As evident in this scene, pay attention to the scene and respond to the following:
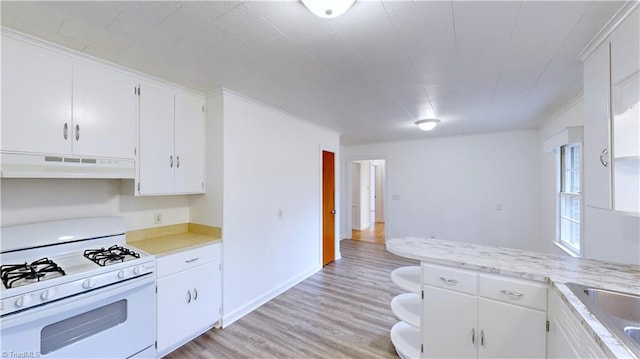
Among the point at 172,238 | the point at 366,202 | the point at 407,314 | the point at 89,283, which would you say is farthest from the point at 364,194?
the point at 89,283

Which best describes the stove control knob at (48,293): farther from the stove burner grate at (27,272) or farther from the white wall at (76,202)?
the white wall at (76,202)

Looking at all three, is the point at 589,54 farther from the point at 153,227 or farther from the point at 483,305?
the point at 153,227

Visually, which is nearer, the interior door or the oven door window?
the oven door window

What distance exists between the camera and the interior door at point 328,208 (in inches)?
177

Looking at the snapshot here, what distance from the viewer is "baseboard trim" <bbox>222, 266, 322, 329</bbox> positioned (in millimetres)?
2672

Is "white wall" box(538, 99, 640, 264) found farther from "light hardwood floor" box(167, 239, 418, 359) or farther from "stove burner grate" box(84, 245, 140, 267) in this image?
"stove burner grate" box(84, 245, 140, 267)

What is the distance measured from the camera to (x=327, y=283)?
147 inches

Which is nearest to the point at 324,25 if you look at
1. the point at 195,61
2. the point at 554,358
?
the point at 195,61

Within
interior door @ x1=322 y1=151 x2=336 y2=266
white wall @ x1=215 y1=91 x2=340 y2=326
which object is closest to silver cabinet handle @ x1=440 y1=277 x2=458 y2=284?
white wall @ x1=215 y1=91 x2=340 y2=326

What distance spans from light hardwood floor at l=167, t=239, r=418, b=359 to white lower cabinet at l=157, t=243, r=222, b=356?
15 cm

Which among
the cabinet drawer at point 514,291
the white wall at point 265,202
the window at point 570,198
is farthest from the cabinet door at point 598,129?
the white wall at point 265,202

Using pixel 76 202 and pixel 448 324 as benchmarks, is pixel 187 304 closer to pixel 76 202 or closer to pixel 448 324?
pixel 76 202

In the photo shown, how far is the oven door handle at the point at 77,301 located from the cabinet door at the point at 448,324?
6.95 ft

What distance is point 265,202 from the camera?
3182 mm
